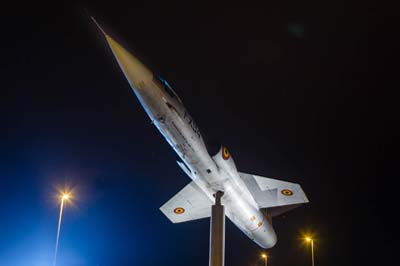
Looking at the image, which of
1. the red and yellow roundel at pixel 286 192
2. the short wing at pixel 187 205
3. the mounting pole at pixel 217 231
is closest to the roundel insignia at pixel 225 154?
the mounting pole at pixel 217 231

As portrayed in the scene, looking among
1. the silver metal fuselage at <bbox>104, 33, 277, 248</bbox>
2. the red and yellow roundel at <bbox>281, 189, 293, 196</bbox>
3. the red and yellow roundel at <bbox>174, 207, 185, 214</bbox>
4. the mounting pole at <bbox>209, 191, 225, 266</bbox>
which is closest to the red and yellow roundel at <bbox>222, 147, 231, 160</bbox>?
the silver metal fuselage at <bbox>104, 33, 277, 248</bbox>

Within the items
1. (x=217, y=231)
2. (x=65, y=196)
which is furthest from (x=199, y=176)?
(x=65, y=196)

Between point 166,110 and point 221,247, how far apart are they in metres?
6.98

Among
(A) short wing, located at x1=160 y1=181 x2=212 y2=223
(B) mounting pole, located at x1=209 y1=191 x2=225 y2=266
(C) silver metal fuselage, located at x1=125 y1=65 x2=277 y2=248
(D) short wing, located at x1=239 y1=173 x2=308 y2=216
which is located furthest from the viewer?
(A) short wing, located at x1=160 y1=181 x2=212 y2=223

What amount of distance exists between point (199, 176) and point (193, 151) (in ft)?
5.28

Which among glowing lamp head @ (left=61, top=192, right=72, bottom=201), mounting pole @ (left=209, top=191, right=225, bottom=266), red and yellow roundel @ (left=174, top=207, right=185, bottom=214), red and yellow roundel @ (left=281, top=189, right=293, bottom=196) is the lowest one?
mounting pole @ (left=209, top=191, right=225, bottom=266)

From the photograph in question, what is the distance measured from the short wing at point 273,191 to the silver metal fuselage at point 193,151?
66cm

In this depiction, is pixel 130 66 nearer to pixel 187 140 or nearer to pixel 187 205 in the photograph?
pixel 187 140

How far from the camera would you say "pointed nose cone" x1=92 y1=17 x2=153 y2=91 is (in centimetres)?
1497

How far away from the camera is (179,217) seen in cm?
2380

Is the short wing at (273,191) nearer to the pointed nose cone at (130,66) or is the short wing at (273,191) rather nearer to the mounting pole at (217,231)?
the mounting pole at (217,231)

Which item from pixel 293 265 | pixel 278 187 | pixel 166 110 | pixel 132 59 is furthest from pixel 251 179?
pixel 293 265

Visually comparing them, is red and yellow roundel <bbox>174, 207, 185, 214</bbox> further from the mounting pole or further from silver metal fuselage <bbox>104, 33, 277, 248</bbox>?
the mounting pole

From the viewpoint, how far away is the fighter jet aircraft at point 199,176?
50.6 ft
